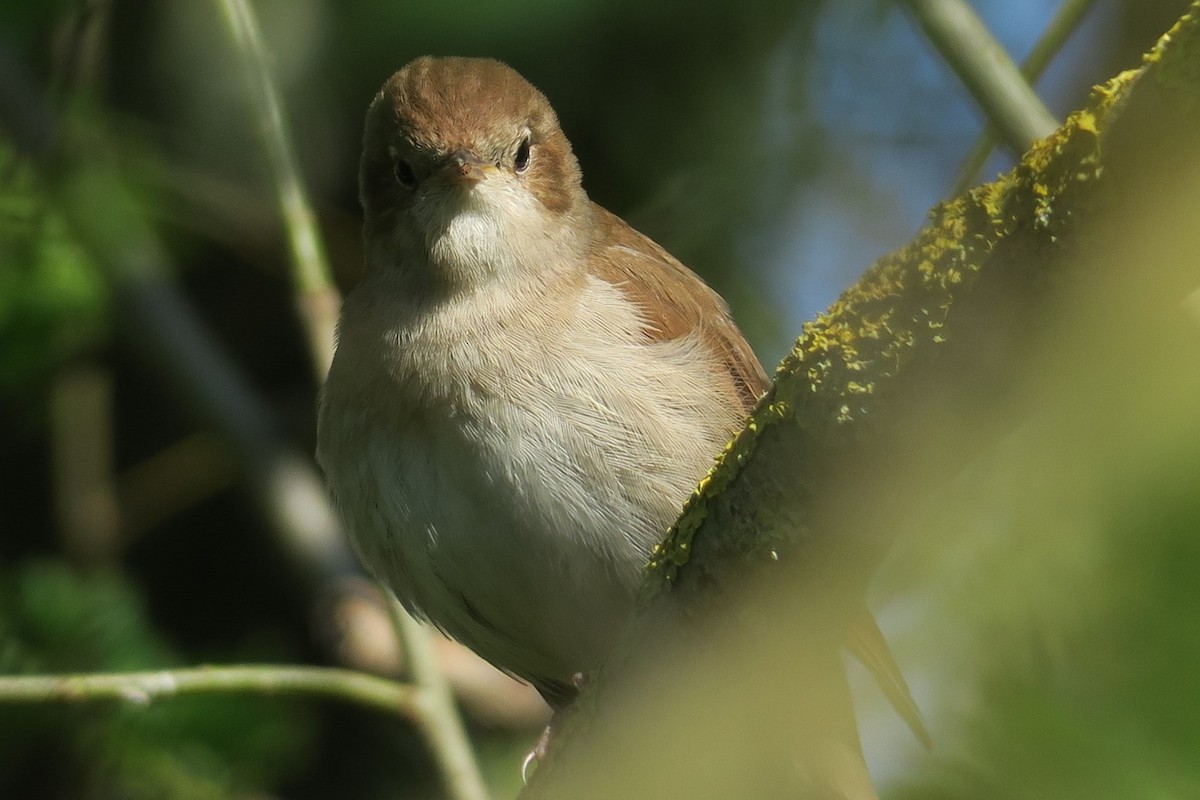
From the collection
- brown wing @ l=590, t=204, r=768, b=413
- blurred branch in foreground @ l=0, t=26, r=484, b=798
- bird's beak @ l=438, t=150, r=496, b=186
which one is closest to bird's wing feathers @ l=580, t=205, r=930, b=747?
brown wing @ l=590, t=204, r=768, b=413

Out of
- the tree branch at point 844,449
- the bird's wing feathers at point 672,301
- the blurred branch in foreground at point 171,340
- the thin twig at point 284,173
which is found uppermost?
the tree branch at point 844,449

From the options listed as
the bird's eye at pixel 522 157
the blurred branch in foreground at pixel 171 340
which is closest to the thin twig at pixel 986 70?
the bird's eye at pixel 522 157

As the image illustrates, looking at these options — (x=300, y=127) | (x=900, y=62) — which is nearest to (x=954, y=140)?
(x=900, y=62)

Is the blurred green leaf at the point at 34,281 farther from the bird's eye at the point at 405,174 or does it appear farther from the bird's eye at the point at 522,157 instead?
the bird's eye at the point at 522,157

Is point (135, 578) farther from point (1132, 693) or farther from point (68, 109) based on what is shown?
point (1132, 693)

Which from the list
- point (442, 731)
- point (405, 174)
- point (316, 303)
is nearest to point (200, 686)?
point (442, 731)

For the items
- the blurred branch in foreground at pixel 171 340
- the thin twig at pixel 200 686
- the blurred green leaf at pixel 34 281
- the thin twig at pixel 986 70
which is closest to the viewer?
the thin twig at pixel 986 70
